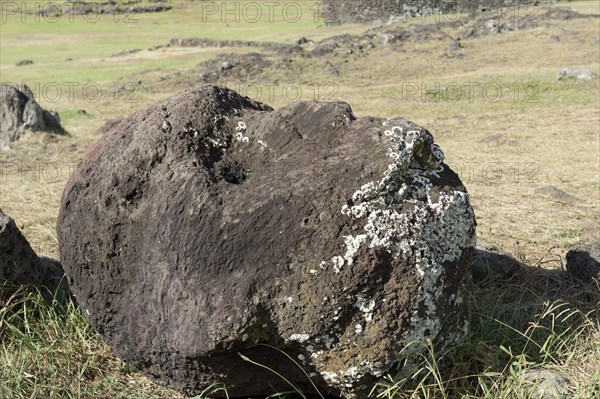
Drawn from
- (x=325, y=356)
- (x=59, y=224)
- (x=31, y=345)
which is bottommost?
(x=31, y=345)

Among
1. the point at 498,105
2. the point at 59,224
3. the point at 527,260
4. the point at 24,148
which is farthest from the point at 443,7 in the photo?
the point at 59,224

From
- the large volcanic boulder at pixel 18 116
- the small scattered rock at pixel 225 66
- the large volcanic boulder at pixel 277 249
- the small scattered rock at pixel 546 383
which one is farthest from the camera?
the small scattered rock at pixel 225 66

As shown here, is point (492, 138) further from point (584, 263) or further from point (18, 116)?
point (18, 116)

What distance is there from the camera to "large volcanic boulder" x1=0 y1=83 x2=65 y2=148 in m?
17.3

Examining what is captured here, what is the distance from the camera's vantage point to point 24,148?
659 inches

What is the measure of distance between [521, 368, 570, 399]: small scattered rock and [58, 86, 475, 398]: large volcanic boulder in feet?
1.68

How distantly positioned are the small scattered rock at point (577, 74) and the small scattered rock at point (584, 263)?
58.2 ft

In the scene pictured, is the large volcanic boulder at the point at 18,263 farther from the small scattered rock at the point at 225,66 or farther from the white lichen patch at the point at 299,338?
the small scattered rock at the point at 225,66

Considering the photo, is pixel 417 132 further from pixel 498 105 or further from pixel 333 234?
pixel 498 105

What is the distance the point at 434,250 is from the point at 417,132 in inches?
29.8

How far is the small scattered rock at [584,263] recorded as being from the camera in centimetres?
614

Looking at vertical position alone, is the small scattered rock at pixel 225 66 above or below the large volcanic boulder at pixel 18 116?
below

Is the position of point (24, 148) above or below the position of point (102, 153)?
below

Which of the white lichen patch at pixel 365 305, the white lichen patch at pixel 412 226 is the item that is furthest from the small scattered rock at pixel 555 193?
the white lichen patch at pixel 365 305
